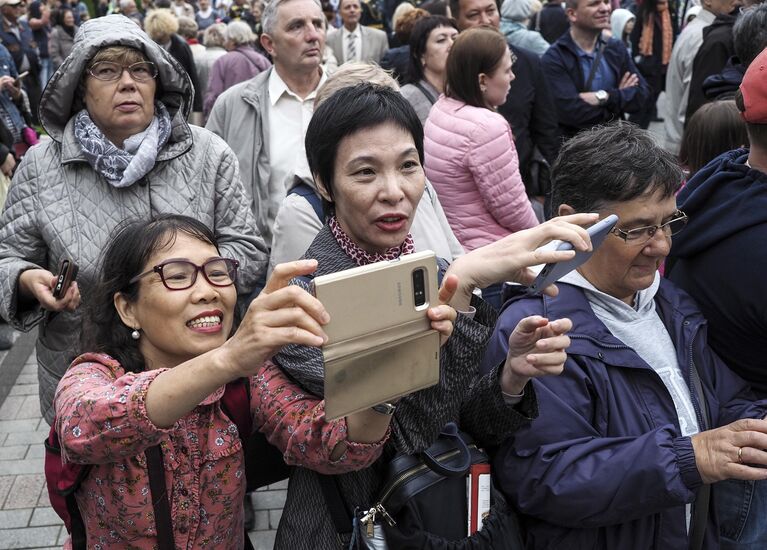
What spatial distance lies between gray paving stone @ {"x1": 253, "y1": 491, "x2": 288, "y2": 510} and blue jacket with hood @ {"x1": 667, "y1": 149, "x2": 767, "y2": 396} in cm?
241

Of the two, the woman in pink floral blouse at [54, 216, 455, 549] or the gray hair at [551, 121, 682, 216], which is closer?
the woman in pink floral blouse at [54, 216, 455, 549]

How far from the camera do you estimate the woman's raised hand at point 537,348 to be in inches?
74.5

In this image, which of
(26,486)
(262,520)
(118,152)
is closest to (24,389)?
(26,486)

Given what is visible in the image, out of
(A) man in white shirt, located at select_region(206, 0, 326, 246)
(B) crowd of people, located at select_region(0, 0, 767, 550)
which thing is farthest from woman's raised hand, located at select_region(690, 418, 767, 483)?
(A) man in white shirt, located at select_region(206, 0, 326, 246)

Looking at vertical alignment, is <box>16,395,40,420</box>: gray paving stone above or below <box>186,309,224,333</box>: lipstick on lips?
below

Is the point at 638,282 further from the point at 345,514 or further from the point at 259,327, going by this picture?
the point at 259,327

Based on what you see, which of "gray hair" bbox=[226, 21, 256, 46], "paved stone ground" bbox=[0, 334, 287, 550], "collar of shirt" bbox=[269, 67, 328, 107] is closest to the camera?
"paved stone ground" bbox=[0, 334, 287, 550]

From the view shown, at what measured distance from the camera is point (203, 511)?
1961 mm

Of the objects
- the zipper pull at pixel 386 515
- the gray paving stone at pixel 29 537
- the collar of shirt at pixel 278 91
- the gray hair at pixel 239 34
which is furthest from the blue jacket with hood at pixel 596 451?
the gray hair at pixel 239 34

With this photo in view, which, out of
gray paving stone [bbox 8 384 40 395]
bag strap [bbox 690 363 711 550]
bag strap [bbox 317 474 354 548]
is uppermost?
bag strap [bbox 317 474 354 548]

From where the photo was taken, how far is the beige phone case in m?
1.46

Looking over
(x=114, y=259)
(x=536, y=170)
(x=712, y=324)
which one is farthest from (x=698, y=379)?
(x=536, y=170)

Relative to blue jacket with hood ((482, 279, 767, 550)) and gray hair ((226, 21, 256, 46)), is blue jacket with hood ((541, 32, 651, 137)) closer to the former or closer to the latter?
gray hair ((226, 21, 256, 46))

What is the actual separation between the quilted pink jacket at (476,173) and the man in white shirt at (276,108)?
2.29 feet
